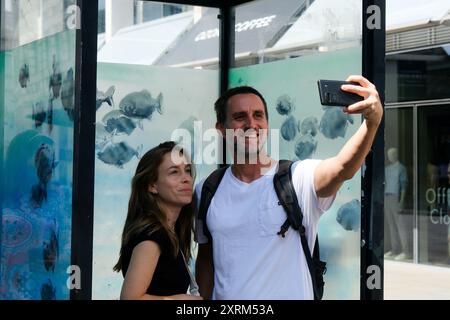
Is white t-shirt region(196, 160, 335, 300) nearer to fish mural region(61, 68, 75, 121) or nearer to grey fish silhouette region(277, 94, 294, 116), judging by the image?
fish mural region(61, 68, 75, 121)

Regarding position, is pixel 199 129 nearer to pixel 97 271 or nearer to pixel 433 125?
pixel 97 271

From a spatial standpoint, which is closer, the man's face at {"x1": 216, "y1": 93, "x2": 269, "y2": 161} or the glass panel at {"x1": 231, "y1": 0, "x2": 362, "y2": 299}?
the man's face at {"x1": 216, "y1": 93, "x2": 269, "y2": 161}

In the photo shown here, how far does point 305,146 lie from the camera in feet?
14.9

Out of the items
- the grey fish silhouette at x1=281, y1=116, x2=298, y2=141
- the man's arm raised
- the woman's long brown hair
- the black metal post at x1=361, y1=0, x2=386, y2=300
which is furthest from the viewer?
the grey fish silhouette at x1=281, y1=116, x2=298, y2=141

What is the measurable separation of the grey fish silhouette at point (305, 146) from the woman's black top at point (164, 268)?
6.67 ft

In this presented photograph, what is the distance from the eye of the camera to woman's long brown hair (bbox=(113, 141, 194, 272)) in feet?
8.57

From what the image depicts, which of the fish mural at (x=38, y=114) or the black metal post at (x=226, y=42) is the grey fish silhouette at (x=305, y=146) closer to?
the black metal post at (x=226, y=42)

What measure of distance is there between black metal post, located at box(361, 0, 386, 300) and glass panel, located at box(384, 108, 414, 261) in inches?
303

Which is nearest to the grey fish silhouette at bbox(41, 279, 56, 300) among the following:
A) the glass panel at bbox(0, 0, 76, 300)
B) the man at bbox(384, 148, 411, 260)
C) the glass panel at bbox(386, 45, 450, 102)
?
the glass panel at bbox(0, 0, 76, 300)

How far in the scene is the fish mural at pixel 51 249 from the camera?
3.74 metres

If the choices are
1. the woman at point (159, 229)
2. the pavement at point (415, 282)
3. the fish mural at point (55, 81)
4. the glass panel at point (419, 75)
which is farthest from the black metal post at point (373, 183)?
the glass panel at point (419, 75)

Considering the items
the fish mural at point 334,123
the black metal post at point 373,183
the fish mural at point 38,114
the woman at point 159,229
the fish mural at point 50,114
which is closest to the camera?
the woman at point 159,229

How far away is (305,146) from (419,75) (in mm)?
6566

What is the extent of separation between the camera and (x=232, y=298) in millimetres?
2615
